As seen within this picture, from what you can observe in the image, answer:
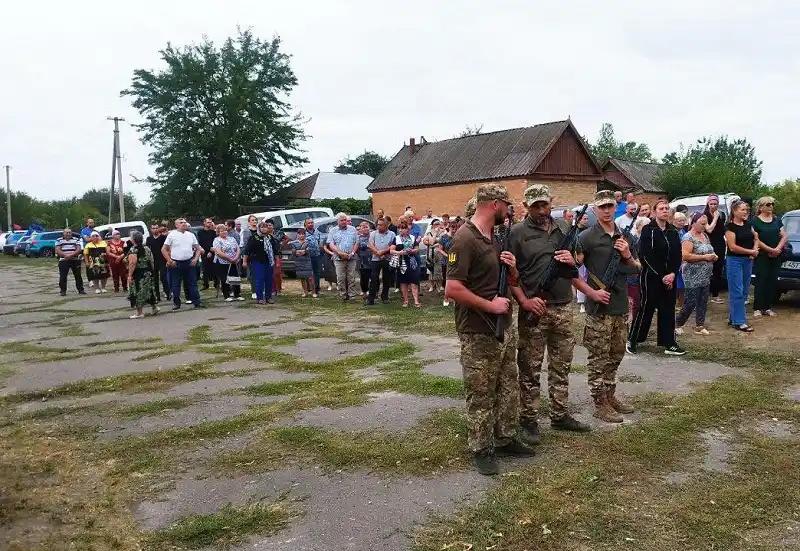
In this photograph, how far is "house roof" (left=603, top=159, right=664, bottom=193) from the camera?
5300cm

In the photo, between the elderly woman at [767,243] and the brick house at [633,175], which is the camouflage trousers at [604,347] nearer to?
the elderly woman at [767,243]

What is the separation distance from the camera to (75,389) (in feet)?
24.3

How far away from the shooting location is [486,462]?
15.1 ft

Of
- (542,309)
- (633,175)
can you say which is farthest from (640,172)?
(542,309)

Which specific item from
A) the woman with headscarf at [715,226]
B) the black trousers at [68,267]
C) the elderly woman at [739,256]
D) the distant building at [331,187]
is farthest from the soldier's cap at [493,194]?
the distant building at [331,187]

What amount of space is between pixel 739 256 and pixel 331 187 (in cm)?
5343

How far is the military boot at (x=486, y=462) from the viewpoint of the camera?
15.0 feet

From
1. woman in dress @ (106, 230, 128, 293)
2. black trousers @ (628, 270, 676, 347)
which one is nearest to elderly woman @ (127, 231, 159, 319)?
woman in dress @ (106, 230, 128, 293)

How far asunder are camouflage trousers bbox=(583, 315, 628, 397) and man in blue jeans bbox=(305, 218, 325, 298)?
9588 millimetres

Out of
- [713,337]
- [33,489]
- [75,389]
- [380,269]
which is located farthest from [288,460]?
[380,269]

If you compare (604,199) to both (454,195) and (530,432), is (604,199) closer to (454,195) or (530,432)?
(530,432)

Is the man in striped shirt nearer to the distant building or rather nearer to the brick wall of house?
the brick wall of house

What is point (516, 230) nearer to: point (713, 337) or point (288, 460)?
point (288, 460)

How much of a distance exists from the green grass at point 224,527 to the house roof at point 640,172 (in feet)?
169
